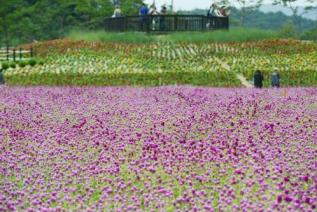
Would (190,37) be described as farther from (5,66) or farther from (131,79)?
(131,79)

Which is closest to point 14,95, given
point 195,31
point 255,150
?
point 255,150

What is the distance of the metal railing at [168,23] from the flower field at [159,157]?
2542cm

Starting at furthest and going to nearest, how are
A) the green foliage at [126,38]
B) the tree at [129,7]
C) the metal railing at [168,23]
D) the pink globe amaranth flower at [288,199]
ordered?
the tree at [129,7]
the metal railing at [168,23]
the green foliage at [126,38]
the pink globe amaranth flower at [288,199]

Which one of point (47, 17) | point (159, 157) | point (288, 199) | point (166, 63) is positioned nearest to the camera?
point (288, 199)

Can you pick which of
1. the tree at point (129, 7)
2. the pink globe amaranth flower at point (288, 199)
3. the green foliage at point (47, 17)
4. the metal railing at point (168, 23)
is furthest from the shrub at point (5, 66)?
the tree at point (129, 7)

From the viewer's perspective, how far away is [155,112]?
1288cm

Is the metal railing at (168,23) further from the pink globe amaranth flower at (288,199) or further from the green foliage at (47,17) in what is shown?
the pink globe amaranth flower at (288,199)

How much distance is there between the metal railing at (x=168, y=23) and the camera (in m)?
39.4

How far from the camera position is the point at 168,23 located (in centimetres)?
4000

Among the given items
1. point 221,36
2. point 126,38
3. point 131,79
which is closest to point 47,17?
point 126,38

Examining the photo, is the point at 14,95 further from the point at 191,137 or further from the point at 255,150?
the point at 255,150

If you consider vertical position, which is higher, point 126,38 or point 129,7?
point 129,7

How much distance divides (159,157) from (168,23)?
31.9 metres

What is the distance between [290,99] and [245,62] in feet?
55.4
